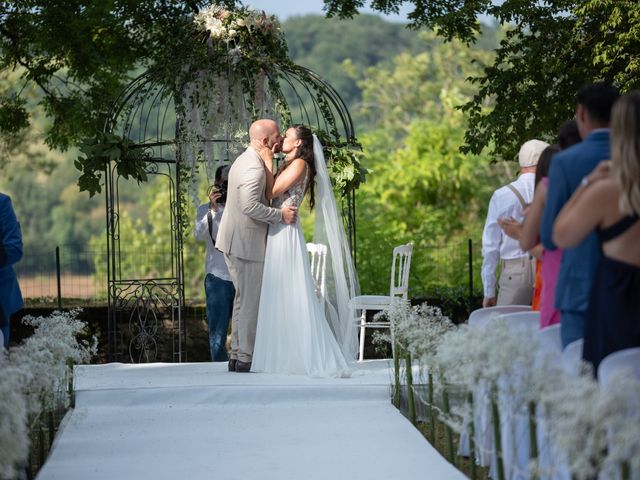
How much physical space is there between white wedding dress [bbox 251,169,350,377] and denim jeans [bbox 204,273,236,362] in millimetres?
1035

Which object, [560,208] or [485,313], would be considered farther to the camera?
[485,313]

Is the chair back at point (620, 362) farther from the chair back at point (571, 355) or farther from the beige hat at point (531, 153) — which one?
the beige hat at point (531, 153)

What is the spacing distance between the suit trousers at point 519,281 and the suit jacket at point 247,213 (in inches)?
76.0

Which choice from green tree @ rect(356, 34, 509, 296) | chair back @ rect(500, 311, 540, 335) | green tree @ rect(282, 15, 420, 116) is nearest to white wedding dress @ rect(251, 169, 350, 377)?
chair back @ rect(500, 311, 540, 335)

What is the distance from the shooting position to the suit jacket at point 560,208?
428cm

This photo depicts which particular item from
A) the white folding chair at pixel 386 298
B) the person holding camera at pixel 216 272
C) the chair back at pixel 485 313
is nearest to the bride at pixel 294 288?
the person holding camera at pixel 216 272

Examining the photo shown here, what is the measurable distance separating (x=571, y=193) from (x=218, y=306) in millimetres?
5185

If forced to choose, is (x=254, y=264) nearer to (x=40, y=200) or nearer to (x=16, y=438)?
(x=16, y=438)

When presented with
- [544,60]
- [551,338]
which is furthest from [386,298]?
[551,338]

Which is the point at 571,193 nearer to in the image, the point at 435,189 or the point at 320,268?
the point at 320,268

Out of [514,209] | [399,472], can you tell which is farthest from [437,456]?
[514,209]

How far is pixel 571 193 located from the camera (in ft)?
14.2

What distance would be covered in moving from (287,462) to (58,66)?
28.2ft

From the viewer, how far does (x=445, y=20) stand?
10.7 meters
